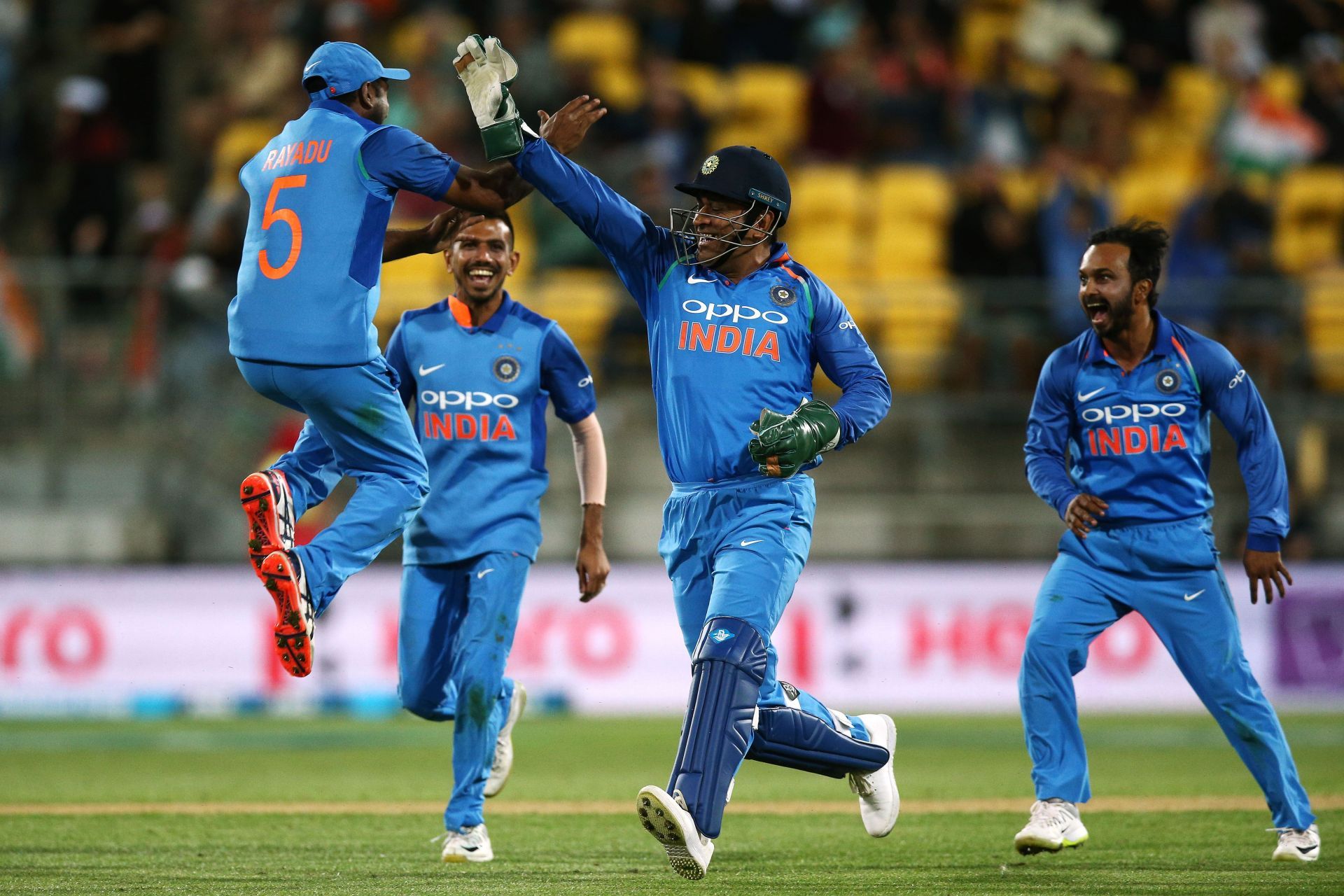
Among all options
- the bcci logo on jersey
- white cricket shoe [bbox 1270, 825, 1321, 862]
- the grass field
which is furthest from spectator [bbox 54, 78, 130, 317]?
white cricket shoe [bbox 1270, 825, 1321, 862]

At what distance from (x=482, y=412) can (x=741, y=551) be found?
1.97 meters

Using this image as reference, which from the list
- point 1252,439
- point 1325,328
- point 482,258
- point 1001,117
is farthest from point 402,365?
point 1001,117

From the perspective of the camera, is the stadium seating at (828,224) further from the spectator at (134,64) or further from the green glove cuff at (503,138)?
the green glove cuff at (503,138)

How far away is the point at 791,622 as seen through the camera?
585 inches

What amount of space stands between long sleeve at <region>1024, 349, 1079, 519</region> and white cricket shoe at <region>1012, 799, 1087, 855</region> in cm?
123

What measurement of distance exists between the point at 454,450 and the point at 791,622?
7.28 m

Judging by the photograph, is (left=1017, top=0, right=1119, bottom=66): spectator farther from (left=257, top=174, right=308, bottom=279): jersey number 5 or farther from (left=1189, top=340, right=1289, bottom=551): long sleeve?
(left=257, top=174, right=308, bottom=279): jersey number 5

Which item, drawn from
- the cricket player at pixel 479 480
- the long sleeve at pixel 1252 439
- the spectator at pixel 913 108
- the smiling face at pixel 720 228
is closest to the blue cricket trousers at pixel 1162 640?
the long sleeve at pixel 1252 439

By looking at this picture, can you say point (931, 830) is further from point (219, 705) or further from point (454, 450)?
point (219, 705)

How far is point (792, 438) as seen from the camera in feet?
20.6

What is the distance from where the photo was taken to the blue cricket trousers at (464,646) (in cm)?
759

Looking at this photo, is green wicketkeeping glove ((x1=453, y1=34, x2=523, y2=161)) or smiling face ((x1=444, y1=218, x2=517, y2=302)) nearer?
green wicketkeeping glove ((x1=453, y1=34, x2=523, y2=161))

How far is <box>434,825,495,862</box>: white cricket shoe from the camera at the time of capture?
732 centimetres

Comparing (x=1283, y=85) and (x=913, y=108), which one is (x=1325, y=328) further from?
(x=913, y=108)
